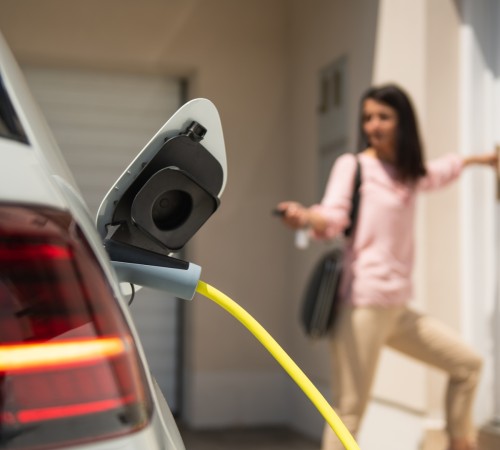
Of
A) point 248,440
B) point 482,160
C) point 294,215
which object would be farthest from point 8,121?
point 248,440

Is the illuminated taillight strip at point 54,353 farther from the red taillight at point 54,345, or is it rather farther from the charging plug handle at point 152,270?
the charging plug handle at point 152,270

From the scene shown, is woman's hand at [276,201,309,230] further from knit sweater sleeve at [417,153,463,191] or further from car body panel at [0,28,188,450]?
car body panel at [0,28,188,450]

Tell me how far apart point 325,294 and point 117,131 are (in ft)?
13.4

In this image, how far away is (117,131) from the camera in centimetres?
800

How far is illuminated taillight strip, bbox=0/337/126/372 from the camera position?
0.89 m

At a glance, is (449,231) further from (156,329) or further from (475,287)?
(156,329)

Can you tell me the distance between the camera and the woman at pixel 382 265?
4172 millimetres

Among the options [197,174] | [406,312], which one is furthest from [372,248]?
[197,174]

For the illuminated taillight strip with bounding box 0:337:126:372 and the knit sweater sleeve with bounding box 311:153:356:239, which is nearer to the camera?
the illuminated taillight strip with bounding box 0:337:126:372

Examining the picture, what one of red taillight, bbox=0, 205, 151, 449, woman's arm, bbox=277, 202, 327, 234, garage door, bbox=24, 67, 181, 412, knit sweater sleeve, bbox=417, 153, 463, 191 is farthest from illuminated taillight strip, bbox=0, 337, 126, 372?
garage door, bbox=24, 67, 181, 412

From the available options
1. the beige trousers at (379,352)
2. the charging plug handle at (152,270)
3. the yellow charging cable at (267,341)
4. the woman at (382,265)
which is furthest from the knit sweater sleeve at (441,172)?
the charging plug handle at (152,270)

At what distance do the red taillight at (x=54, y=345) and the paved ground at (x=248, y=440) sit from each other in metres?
5.65

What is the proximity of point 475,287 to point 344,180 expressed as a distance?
1.64 metres

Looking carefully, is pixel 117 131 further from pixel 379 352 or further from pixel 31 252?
pixel 31 252
